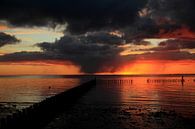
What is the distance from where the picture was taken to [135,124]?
27.9m

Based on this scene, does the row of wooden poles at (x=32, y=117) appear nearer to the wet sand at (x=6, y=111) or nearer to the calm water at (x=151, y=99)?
the wet sand at (x=6, y=111)

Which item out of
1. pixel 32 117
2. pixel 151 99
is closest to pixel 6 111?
pixel 32 117

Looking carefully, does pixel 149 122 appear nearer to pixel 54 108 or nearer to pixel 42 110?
pixel 42 110

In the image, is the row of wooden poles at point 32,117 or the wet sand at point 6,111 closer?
the row of wooden poles at point 32,117

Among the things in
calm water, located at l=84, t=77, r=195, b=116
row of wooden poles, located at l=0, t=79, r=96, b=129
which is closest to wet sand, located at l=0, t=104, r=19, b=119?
row of wooden poles, located at l=0, t=79, r=96, b=129

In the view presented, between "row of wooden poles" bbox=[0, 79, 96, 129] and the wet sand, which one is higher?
"row of wooden poles" bbox=[0, 79, 96, 129]

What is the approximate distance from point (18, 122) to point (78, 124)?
17.4 ft

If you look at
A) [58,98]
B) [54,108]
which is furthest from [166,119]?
[58,98]

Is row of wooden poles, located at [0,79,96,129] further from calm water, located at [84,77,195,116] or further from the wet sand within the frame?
calm water, located at [84,77,195,116]

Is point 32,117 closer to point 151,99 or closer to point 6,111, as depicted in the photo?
point 6,111

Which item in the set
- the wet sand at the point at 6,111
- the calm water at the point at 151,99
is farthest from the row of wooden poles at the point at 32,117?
the calm water at the point at 151,99

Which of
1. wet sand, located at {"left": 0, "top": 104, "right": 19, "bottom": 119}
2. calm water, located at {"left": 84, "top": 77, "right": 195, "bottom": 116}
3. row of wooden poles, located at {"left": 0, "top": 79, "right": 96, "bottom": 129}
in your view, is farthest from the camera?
calm water, located at {"left": 84, "top": 77, "right": 195, "bottom": 116}

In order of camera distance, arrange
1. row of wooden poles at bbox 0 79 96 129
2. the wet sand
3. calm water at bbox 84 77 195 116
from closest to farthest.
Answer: row of wooden poles at bbox 0 79 96 129 < the wet sand < calm water at bbox 84 77 195 116

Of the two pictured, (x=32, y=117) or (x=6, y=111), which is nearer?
(x=32, y=117)
